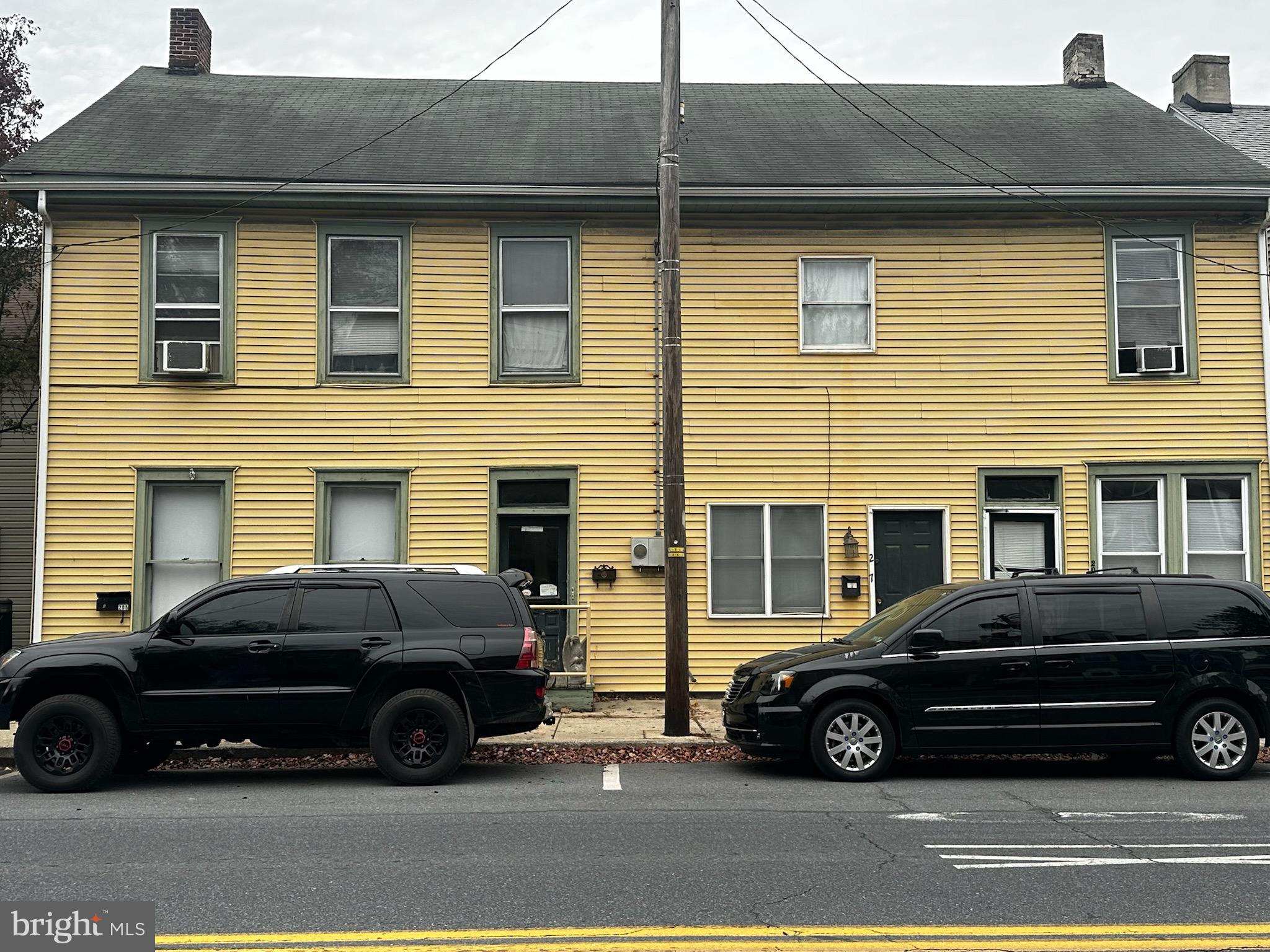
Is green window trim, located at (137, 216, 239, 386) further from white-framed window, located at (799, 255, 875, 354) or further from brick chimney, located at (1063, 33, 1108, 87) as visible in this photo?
brick chimney, located at (1063, 33, 1108, 87)

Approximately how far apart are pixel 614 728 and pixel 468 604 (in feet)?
9.81

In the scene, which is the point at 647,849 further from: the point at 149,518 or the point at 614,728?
the point at 149,518

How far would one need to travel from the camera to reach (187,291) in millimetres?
14594

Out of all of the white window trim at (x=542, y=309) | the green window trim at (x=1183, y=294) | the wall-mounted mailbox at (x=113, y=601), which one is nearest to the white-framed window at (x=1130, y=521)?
the green window trim at (x=1183, y=294)

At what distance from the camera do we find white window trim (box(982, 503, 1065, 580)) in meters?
14.7

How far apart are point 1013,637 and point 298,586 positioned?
5.83 m

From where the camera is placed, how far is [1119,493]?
14.9 m

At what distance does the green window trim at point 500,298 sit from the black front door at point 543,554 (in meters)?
1.69

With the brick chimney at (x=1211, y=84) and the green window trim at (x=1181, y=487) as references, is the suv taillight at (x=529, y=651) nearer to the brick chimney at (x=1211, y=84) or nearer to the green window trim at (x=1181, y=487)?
the green window trim at (x=1181, y=487)

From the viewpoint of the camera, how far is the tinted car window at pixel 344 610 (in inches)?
381

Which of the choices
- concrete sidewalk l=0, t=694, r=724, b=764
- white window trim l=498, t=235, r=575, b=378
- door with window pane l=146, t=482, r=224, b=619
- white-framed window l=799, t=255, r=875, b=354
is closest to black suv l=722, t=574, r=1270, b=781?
concrete sidewalk l=0, t=694, r=724, b=764

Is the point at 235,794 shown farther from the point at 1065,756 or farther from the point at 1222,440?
the point at 1222,440

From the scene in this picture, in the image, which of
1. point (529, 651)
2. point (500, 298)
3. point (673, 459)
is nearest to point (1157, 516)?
point (673, 459)

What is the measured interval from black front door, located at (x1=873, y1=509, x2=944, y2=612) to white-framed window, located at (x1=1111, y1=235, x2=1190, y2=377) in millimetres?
3080
